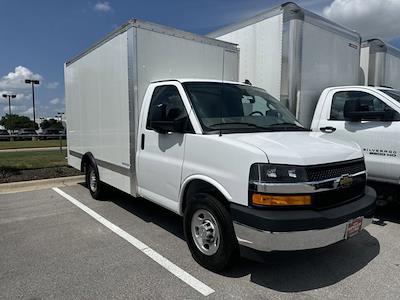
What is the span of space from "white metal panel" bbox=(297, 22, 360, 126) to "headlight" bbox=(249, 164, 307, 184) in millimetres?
3193

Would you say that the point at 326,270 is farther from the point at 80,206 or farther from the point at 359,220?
the point at 80,206

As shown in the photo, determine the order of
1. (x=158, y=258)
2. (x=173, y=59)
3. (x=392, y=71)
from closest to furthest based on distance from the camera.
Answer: (x=158, y=258) < (x=173, y=59) < (x=392, y=71)

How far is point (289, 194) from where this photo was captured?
3.19 meters

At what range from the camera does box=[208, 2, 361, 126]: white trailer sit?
19.8ft

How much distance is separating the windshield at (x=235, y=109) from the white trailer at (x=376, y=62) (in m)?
4.59

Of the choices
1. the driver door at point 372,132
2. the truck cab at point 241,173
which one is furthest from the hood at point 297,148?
the driver door at point 372,132

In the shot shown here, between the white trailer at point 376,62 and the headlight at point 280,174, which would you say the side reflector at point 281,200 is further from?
the white trailer at point 376,62

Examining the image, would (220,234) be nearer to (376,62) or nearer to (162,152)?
(162,152)

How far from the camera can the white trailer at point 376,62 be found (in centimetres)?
830

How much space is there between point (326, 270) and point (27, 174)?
320 inches

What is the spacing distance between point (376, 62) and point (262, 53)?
358cm

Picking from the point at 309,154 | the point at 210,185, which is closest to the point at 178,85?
the point at 210,185

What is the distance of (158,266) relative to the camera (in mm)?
3959

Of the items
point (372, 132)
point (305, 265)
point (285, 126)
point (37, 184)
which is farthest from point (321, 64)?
point (37, 184)
